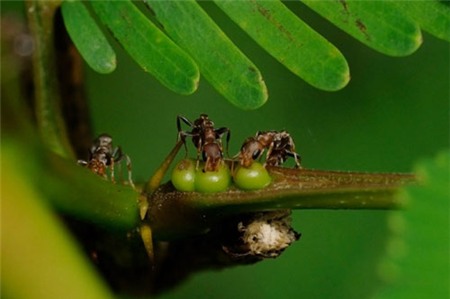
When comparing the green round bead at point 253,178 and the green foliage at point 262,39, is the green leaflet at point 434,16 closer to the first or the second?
the green foliage at point 262,39

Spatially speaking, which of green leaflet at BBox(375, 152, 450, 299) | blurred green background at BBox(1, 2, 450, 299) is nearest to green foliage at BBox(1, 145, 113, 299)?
green leaflet at BBox(375, 152, 450, 299)

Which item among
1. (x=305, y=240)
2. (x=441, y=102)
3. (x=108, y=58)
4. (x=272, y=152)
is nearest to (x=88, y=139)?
(x=108, y=58)

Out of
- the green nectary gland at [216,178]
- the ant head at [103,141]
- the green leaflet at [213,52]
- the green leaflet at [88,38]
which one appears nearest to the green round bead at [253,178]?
the green nectary gland at [216,178]

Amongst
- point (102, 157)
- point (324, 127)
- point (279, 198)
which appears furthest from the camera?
point (324, 127)

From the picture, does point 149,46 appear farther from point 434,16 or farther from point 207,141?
point 434,16

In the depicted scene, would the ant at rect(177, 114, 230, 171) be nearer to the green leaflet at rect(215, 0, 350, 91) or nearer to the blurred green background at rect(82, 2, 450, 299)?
the green leaflet at rect(215, 0, 350, 91)

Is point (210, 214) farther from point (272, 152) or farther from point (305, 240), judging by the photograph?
point (305, 240)

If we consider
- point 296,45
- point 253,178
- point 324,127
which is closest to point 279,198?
point 253,178
